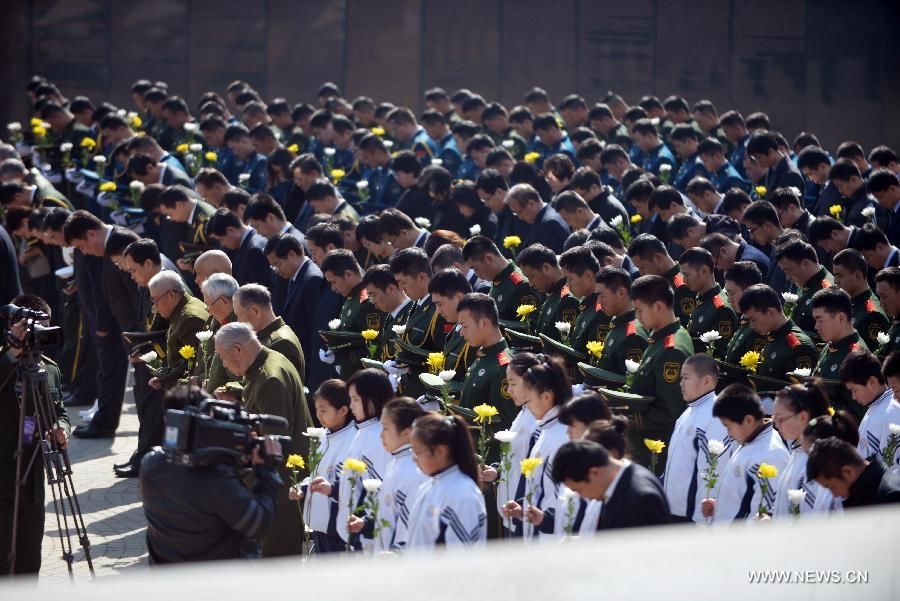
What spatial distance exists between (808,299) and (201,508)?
514 centimetres

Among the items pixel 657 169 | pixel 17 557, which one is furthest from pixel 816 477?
pixel 657 169

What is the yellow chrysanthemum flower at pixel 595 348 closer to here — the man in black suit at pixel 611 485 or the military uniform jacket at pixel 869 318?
the military uniform jacket at pixel 869 318

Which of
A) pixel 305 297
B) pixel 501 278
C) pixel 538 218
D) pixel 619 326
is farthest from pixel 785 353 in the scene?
pixel 538 218

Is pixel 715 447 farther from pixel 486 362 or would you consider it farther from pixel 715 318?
pixel 715 318

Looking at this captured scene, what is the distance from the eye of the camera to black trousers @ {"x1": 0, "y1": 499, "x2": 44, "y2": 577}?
742 cm

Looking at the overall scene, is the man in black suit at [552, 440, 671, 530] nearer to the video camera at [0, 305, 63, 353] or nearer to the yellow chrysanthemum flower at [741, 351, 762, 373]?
the yellow chrysanthemum flower at [741, 351, 762, 373]

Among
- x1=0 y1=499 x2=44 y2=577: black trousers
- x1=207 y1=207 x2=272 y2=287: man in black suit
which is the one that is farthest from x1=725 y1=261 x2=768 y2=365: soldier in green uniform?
x1=207 y1=207 x2=272 y2=287: man in black suit

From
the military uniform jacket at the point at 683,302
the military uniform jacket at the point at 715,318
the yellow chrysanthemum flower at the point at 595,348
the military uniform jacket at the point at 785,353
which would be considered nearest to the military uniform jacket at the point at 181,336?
the yellow chrysanthemum flower at the point at 595,348

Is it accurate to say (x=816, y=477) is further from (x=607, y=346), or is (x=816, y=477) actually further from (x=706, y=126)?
(x=706, y=126)

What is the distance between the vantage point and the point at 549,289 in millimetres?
9656

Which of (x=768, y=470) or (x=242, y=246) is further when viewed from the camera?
(x=242, y=246)

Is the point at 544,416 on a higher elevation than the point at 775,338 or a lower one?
lower

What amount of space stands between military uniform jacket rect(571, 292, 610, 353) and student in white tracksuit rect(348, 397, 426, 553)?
2.39m

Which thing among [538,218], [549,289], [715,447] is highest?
[538,218]
